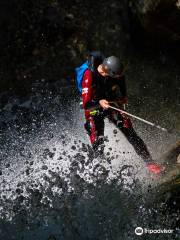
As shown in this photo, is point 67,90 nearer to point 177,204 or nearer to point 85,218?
point 85,218

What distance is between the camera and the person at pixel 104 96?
31.4 ft

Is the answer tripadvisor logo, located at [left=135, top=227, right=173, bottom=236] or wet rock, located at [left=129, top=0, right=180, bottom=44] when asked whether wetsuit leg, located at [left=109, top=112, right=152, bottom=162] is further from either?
wet rock, located at [left=129, top=0, right=180, bottom=44]

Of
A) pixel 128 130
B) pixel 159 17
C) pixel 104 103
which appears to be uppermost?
pixel 159 17

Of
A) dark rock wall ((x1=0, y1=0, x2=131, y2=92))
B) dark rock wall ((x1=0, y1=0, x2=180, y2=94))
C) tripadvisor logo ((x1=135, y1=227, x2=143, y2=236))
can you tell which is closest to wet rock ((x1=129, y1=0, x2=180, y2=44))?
dark rock wall ((x1=0, y1=0, x2=180, y2=94))

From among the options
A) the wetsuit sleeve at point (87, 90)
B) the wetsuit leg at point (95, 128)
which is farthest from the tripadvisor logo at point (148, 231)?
the wetsuit sleeve at point (87, 90)

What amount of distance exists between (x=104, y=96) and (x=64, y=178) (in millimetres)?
2541

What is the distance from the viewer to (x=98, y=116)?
10445 mm

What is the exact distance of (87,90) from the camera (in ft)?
32.1

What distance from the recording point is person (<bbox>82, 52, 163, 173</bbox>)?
31.4ft

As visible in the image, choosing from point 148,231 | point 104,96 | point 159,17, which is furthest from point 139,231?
point 159,17

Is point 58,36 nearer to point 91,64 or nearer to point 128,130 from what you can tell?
point 91,64

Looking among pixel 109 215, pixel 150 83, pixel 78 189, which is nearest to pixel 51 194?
pixel 78 189

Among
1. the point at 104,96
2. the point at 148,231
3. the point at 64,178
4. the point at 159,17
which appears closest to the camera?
the point at 148,231

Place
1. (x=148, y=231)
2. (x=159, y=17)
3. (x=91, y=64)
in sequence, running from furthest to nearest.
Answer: (x=159, y=17) < (x=91, y=64) < (x=148, y=231)
